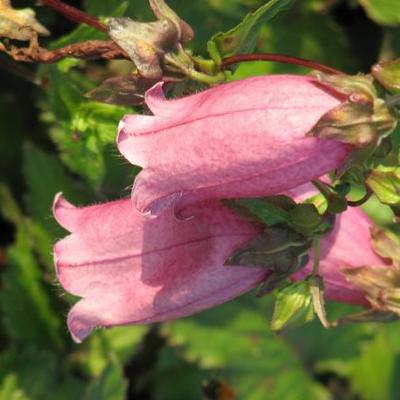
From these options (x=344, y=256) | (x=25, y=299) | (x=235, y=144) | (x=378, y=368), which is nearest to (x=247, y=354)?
(x=378, y=368)

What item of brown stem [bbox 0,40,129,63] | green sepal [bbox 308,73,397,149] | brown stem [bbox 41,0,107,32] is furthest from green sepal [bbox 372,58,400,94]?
brown stem [bbox 41,0,107,32]

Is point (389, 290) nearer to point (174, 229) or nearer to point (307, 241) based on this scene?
point (307, 241)

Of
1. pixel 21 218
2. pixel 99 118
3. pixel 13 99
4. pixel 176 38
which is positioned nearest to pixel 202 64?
pixel 176 38

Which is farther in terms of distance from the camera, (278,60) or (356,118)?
(278,60)

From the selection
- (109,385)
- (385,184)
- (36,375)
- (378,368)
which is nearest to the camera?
(385,184)

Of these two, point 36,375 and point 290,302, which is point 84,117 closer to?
point 290,302

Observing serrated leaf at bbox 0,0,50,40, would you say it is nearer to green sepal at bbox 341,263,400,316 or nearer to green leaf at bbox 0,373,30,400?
green sepal at bbox 341,263,400,316

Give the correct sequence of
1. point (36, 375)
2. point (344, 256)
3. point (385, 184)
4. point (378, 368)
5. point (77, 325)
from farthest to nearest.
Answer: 1. point (378, 368)
2. point (36, 375)
3. point (344, 256)
4. point (77, 325)
5. point (385, 184)
